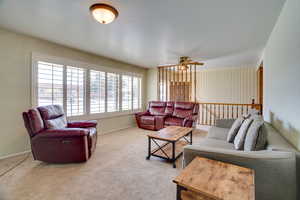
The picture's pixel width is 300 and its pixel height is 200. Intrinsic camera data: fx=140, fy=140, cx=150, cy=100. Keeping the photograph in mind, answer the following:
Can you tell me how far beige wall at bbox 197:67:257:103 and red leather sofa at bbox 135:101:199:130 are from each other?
7.61 feet

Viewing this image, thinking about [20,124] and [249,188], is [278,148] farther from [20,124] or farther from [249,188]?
[20,124]

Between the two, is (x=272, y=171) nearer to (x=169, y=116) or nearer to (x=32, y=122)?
(x=32, y=122)

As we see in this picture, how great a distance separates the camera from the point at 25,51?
289cm

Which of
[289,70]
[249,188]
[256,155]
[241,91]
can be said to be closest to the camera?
[249,188]

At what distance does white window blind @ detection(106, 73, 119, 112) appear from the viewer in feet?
15.1

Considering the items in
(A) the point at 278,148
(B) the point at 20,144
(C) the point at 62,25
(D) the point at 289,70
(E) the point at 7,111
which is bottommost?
(B) the point at 20,144

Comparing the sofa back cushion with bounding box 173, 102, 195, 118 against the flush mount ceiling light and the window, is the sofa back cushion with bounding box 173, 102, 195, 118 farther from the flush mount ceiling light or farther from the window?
the flush mount ceiling light

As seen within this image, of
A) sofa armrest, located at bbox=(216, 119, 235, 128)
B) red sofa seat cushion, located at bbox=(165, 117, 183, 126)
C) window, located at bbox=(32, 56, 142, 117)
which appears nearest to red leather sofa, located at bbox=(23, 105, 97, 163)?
window, located at bbox=(32, 56, 142, 117)

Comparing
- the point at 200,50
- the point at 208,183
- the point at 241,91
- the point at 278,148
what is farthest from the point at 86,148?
the point at 241,91

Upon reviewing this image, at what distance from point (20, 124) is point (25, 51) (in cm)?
151

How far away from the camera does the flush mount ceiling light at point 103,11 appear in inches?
72.4

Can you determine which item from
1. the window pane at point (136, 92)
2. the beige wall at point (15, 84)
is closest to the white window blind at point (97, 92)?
the beige wall at point (15, 84)

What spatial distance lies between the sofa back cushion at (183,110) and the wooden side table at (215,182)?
11.9 feet

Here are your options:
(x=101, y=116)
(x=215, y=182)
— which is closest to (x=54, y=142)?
(x=101, y=116)
